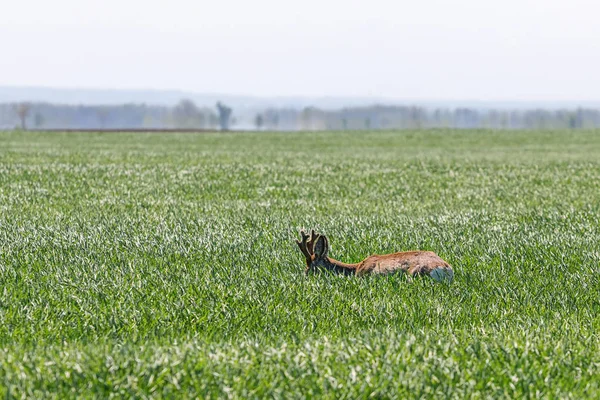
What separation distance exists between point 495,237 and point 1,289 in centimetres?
644

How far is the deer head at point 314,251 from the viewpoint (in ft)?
25.7

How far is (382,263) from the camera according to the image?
7.78 meters

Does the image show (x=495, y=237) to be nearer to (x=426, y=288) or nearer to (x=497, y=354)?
(x=426, y=288)

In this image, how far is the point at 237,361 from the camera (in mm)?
4938

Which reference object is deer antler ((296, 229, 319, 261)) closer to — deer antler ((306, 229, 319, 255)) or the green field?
deer antler ((306, 229, 319, 255))

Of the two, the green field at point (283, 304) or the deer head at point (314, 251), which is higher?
the deer head at point (314, 251)

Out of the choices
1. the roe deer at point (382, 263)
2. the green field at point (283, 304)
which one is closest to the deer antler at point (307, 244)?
the roe deer at point (382, 263)

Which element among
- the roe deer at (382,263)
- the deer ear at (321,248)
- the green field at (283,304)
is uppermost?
the deer ear at (321,248)

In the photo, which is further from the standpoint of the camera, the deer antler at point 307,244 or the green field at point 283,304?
the deer antler at point 307,244

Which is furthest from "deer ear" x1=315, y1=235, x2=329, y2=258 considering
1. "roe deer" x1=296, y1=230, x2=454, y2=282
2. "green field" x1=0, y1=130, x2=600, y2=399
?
"green field" x1=0, y1=130, x2=600, y2=399

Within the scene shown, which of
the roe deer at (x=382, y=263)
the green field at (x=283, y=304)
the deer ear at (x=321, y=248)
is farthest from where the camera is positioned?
the deer ear at (x=321, y=248)

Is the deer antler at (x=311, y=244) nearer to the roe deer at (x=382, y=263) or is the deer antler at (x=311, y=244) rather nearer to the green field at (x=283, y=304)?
the roe deer at (x=382, y=263)

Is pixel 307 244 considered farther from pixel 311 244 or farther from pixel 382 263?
pixel 382 263

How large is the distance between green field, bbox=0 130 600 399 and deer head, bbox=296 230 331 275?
251 mm
